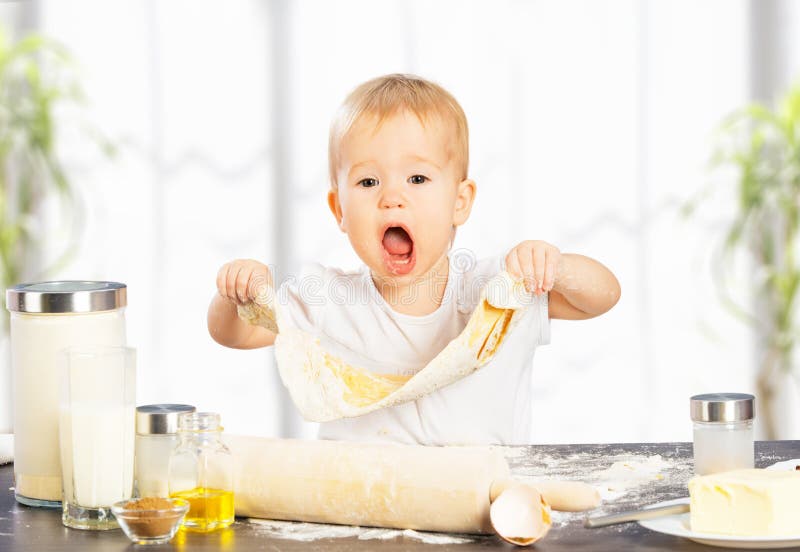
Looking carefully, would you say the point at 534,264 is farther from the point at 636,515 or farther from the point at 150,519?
the point at 150,519

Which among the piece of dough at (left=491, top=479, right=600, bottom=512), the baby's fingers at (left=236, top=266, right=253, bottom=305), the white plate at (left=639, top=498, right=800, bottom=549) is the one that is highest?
the baby's fingers at (left=236, top=266, right=253, bottom=305)

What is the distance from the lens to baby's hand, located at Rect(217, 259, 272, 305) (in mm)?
1421

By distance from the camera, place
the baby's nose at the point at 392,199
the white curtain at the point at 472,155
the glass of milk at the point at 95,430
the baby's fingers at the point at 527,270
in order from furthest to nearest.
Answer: the white curtain at the point at 472,155 < the baby's nose at the point at 392,199 < the baby's fingers at the point at 527,270 < the glass of milk at the point at 95,430

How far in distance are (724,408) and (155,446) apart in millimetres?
651

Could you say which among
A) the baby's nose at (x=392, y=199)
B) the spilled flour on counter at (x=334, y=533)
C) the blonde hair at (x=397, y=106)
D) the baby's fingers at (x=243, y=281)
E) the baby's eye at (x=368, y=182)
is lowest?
the spilled flour on counter at (x=334, y=533)

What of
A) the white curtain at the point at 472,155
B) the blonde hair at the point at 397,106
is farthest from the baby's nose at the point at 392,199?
the white curtain at the point at 472,155

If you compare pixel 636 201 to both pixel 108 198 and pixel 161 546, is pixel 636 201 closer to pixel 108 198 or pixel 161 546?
pixel 108 198

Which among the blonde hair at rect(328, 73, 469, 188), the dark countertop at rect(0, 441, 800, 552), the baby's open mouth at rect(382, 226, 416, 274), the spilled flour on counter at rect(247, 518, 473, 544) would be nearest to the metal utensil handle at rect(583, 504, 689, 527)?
the dark countertop at rect(0, 441, 800, 552)

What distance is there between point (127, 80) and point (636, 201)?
1862 mm

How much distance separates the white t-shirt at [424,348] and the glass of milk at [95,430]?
56cm

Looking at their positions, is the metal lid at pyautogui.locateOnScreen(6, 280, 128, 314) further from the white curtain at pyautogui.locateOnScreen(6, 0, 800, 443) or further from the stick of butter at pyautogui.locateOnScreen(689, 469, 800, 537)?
the white curtain at pyautogui.locateOnScreen(6, 0, 800, 443)

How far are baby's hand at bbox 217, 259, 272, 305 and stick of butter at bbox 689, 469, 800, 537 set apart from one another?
26.6 inches

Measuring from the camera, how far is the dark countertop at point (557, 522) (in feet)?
3.33

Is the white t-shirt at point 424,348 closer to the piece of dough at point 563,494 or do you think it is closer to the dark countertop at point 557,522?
the dark countertop at point 557,522
